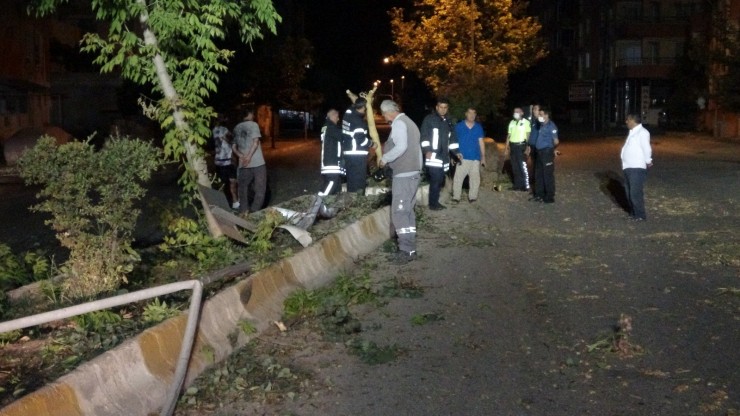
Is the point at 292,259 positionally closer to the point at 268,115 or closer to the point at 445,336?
the point at 445,336

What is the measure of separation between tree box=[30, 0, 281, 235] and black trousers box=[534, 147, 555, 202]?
345 inches

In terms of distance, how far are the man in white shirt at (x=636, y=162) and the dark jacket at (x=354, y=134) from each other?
4272mm

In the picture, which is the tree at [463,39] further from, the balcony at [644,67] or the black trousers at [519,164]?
the balcony at [644,67]

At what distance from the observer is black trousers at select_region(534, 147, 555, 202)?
17.7m

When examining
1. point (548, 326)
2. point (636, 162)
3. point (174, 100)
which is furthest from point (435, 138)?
point (548, 326)

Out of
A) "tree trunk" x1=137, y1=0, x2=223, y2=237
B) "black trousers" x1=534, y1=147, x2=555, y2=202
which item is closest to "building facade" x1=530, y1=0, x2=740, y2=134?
"black trousers" x1=534, y1=147, x2=555, y2=202

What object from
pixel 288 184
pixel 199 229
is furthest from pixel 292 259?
pixel 288 184

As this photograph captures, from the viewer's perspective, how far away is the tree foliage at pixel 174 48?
371 inches

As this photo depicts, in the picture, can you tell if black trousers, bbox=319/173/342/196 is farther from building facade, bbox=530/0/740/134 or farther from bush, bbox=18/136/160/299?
building facade, bbox=530/0/740/134

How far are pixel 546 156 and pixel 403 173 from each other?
6.93 meters

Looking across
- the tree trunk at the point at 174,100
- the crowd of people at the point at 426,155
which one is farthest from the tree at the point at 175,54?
the crowd of people at the point at 426,155

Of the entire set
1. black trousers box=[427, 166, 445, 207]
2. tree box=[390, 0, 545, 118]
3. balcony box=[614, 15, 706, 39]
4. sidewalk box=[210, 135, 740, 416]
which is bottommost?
sidewalk box=[210, 135, 740, 416]

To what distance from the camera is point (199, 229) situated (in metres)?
9.94

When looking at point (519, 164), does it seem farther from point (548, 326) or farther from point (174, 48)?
point (548, 326)
